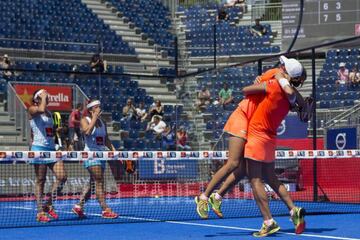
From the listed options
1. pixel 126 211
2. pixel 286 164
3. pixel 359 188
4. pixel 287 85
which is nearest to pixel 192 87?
pixel 286 164

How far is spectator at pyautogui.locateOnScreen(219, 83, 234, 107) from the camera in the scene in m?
22.0

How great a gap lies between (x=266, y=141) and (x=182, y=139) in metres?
12.8

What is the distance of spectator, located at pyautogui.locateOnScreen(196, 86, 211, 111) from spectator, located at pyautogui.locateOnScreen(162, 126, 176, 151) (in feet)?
3.51

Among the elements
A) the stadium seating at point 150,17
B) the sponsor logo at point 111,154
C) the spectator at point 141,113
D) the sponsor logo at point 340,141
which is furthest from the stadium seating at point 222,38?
the sponsor logo at point 111,154

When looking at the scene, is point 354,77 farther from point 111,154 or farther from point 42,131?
point 42,131

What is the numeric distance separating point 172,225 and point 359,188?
307 inches

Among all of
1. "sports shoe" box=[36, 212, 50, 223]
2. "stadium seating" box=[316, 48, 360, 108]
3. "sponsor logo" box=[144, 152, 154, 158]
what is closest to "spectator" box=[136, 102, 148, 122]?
"stadium seating" box=[316, 48, 360, 108]

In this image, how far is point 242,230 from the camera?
1116 cm

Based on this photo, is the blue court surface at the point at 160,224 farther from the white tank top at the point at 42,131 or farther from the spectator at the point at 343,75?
the spectator at the point at 343,75

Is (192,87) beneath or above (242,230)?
above

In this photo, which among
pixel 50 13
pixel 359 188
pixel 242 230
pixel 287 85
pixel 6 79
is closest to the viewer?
pixel 287 85

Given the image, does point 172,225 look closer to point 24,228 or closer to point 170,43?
point 24,228

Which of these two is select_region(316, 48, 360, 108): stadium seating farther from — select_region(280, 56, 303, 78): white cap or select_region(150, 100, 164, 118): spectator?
select_region(280, 56, 303, 78): white cap

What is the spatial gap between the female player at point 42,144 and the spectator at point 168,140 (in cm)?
998
